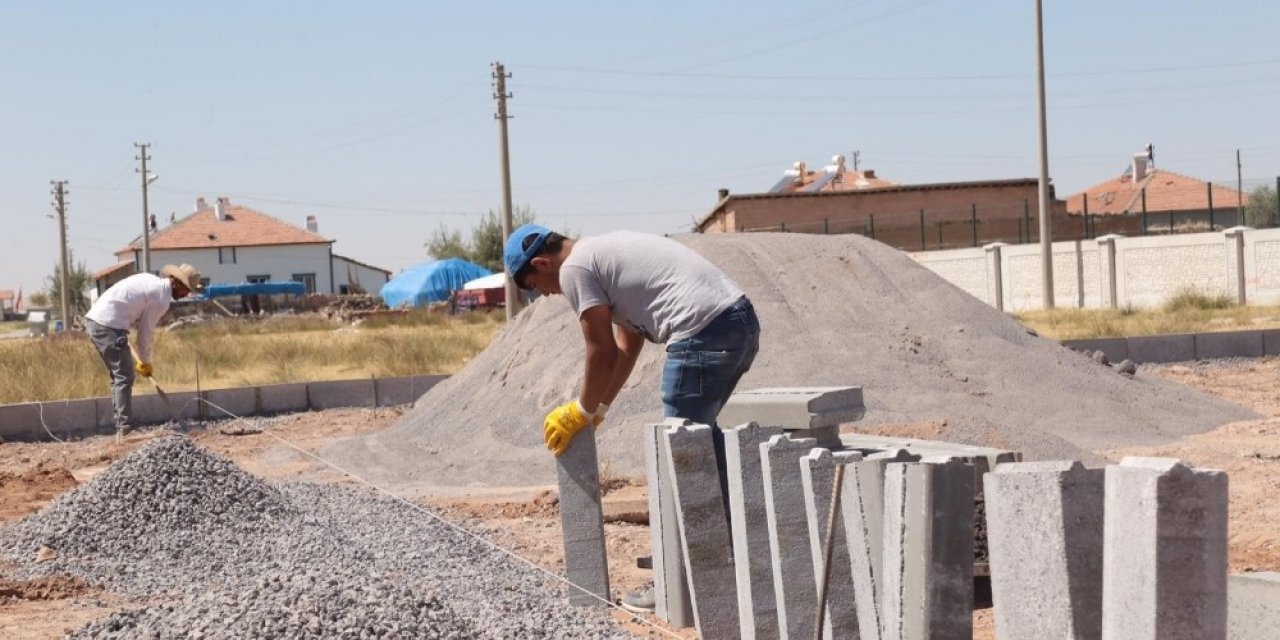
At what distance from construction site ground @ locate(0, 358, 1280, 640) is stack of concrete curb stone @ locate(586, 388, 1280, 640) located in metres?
0.64

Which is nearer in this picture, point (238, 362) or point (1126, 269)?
point (238, 362)

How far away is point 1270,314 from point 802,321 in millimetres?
13539

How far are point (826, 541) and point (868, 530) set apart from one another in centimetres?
18

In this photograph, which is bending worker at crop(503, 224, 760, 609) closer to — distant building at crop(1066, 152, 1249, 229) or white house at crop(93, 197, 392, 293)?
distant building at crop(1066, 152, 1249, 229)

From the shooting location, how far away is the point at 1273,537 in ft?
21.1

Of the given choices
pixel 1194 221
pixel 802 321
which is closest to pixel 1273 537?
pixel 802 321

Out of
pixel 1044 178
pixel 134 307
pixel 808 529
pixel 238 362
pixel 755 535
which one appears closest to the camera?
pixel 808 529

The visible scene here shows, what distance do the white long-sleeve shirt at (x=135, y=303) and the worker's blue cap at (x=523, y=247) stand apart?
7.52 meters

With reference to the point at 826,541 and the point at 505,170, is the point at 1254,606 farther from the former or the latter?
the point at 505,170

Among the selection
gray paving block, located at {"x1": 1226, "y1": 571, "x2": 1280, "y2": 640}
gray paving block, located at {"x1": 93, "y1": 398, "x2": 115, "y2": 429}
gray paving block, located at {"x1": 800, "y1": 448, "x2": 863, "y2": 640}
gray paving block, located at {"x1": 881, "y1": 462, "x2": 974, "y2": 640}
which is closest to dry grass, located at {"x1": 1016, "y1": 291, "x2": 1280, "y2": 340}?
gray paving block, located at {"x1": 93, "y1": 398, "x2": 115, "y2": 429}

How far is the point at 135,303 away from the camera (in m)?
12.1

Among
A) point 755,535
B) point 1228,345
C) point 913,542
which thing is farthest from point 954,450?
point 1228,345

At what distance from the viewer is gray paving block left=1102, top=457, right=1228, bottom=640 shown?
8.09 ft

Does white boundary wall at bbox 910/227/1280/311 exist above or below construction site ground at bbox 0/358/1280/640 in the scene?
above
